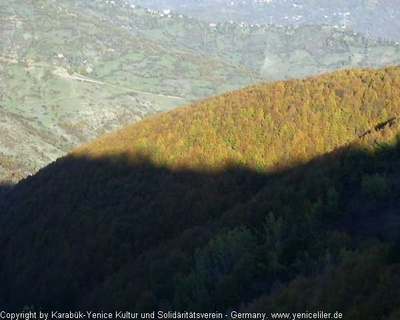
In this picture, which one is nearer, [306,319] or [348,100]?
[306,319]

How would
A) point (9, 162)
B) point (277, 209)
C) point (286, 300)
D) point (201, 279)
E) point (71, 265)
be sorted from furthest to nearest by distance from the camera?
point (9, 162) → point (71, 265) → point (277, 209) → point (201, 279) → point (286, 300)

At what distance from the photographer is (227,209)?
67.5 feet

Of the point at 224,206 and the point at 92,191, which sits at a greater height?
the point at 224,206

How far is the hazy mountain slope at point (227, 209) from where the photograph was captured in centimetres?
1215

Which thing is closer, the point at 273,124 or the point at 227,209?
the point at 227,209

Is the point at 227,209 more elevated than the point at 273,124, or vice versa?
the point at 273,124

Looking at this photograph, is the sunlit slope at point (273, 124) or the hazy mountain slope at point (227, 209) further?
the sunlit slope at point (273, 124)

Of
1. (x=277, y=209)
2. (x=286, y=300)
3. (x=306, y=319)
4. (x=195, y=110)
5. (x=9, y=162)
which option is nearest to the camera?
(x=306, y=319)

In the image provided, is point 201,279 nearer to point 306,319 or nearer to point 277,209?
point 277,209

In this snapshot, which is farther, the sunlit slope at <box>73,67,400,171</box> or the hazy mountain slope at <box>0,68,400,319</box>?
the sunlit slope at <box>73,67,400,171</box>

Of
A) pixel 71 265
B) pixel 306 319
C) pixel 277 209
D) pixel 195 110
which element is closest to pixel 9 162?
pixel 195 110

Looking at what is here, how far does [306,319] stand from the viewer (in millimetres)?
8414

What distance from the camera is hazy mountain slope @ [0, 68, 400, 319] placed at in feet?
39.9

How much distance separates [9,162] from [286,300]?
306 feet
